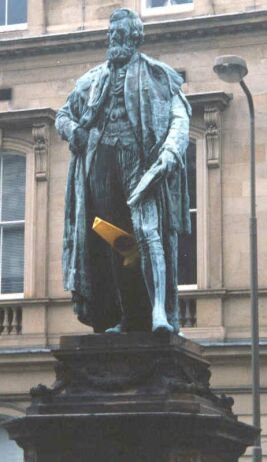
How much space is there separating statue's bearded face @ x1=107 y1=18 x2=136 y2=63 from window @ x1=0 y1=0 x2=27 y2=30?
2030 centimetres

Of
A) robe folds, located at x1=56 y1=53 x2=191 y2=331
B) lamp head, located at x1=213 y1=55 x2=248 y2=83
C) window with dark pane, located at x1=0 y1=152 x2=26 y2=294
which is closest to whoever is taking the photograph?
robe folds, located at x1=56 y1=53 x2=191 y2=331

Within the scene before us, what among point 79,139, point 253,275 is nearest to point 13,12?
point 253,275

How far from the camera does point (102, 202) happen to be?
31.7ft

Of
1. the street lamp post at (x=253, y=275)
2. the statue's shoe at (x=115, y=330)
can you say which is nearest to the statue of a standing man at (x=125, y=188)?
the statue's shoe at (x=115, y=330)

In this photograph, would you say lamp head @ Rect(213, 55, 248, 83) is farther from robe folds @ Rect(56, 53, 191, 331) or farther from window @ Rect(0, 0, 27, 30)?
robe folds @ Rect(56, 53, 191, 331)

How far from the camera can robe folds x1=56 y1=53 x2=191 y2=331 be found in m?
9.62

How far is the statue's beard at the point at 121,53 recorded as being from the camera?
9961mm

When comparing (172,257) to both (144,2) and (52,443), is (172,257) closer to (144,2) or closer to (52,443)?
(52,443)

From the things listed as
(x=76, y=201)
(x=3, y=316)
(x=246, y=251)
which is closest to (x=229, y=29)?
(x=246, y=251)

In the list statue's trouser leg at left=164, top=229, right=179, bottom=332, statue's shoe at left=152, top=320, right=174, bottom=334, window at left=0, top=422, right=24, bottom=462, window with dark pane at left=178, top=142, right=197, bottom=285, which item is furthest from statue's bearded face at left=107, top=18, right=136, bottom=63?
window at left=0, top=422, right=24, bottom=462

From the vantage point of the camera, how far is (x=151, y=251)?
30.6 feet

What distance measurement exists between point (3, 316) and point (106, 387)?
19547mm

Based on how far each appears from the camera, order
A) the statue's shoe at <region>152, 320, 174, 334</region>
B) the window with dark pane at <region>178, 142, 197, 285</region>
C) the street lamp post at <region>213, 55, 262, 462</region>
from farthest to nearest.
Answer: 1. the window with dark pane at <region>178, 142, 197, 285</region>
2. the street lamp post at <region>213, 55, 262, 462</region>
3. the statue's shoe at <region>152, 320, 174, 334</region>

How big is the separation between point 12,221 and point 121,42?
760 inches
